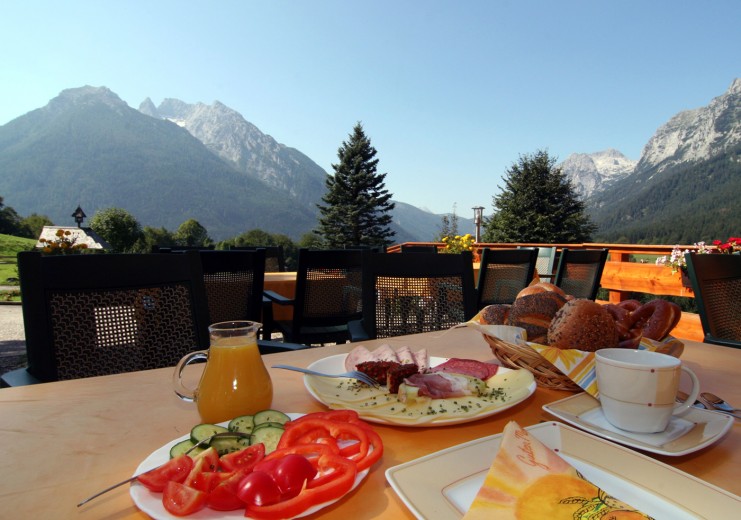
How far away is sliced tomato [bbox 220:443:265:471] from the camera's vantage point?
0.41m

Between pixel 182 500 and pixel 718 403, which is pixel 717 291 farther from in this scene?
pixel 182 500

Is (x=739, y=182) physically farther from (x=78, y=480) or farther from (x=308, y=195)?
(x=308, y=195)

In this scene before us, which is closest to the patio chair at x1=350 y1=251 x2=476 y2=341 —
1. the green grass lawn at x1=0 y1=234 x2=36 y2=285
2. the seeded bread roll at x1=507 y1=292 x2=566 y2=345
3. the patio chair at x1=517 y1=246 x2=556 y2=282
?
the seeded bread roll at x1=507 y1=292 x2=566 y2=345

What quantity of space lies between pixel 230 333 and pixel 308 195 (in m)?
115

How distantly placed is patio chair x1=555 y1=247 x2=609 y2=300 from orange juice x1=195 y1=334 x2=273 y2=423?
266cm

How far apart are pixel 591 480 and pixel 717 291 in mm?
1573

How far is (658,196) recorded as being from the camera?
117 ft

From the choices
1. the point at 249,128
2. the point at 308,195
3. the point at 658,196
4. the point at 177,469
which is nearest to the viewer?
the point at 177,469

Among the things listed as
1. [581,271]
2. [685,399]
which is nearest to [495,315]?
[685,399]

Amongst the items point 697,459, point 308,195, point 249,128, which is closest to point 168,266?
point 697,459

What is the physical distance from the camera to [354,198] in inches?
1233

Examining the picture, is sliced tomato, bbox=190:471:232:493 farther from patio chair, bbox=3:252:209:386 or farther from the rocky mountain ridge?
the rocky mountain ridge

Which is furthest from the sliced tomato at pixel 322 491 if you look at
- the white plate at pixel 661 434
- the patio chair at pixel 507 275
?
the patio chair at pixel 507 275

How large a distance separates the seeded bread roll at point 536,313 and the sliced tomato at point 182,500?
647 mm
